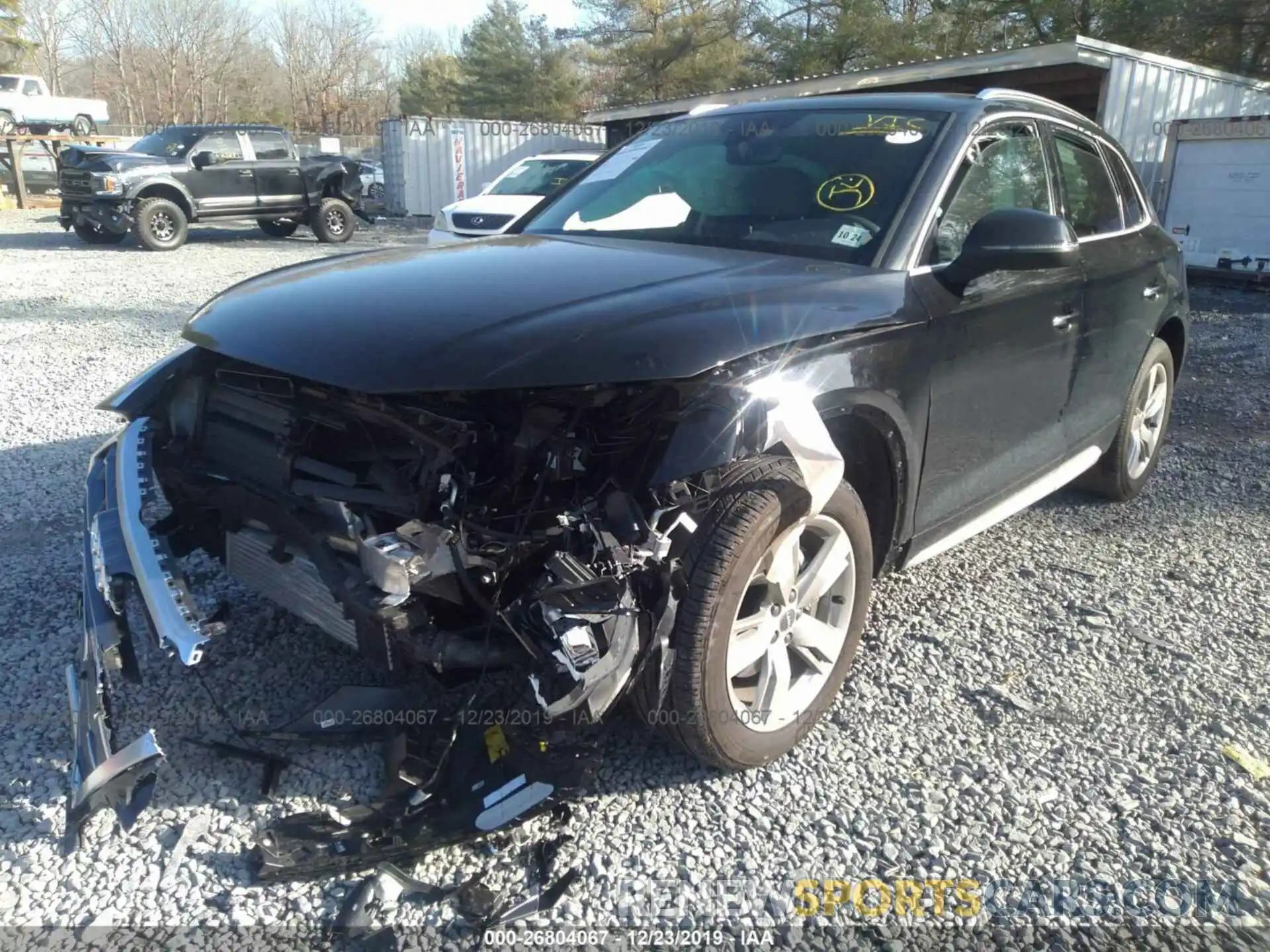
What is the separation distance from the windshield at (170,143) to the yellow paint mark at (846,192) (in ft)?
48.1

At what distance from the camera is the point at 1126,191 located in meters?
4.30

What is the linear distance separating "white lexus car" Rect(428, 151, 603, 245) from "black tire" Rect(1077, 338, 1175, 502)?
6598 mm

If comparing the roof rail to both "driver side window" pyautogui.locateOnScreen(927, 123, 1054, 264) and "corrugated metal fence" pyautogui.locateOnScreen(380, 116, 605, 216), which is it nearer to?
"driver side window" pyautogui.locateOnScreen(927, 123, 1054, 264)

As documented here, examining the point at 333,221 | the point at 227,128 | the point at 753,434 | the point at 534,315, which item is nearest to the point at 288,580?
the point at 534,315


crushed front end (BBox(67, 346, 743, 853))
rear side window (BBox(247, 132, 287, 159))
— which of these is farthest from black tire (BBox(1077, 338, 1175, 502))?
rear side window (BBox(247, 132, 287, 159))

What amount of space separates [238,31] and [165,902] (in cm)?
6854

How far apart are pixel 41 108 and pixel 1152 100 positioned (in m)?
36.2

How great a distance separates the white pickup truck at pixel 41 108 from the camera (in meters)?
32.5

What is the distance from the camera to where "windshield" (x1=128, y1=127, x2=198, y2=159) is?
Answer: 1485cm

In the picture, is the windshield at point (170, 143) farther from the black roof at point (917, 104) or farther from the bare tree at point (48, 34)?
the bare tree at point (48, 34)

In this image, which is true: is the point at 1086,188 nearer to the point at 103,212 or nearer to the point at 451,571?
the point at 451,571

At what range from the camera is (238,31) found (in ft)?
194

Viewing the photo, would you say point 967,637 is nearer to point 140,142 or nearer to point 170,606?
point 170,606

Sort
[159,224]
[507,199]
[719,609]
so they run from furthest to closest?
[159,224]
[507,199]
[719,609]
